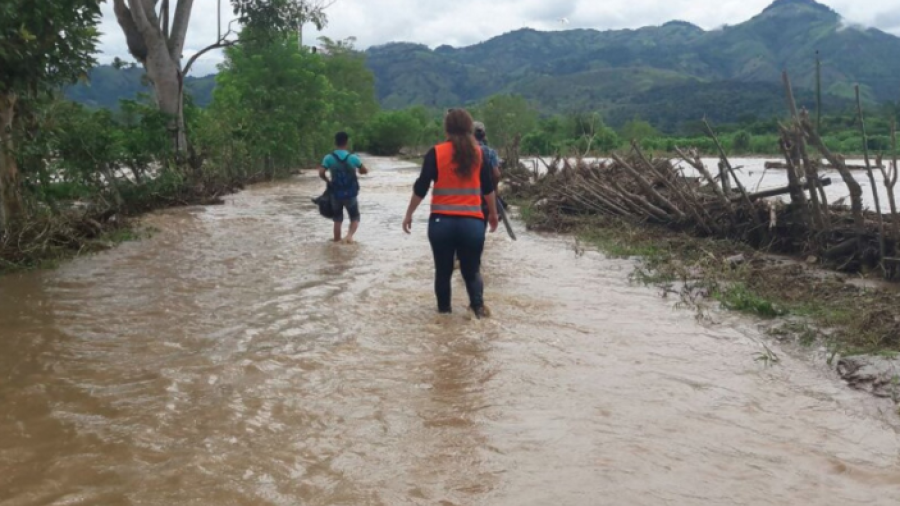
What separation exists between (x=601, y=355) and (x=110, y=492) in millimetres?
3557

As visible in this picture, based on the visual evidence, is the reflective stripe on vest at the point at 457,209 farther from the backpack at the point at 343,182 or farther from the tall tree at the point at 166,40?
the tall tree at the point at 166,40

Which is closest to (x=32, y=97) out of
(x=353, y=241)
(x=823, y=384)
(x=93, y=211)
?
(x=93, y=211)

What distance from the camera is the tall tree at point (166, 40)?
1678cm

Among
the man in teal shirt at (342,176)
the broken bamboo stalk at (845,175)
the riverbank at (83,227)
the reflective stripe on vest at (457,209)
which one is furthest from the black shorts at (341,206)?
the broken bamboo stalk at (845,175)

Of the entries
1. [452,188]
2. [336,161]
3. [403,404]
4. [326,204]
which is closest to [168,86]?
[326,204]

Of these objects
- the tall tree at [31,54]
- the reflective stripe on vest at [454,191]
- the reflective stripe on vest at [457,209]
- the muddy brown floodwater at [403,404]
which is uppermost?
the tall tree at [31,54]

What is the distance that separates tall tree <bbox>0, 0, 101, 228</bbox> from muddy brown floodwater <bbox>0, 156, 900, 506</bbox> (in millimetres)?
1521

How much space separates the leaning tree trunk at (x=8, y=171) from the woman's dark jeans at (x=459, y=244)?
538 centimetres

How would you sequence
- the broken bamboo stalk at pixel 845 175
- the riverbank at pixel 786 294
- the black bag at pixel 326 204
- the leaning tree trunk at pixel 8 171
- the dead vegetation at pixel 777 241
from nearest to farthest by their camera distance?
the riverbank at pixel 786 294 < the dead vegetation at pixel 777 241 < the broken bamboo stalk at pixel 845 175 < the leaning tree trunk at pixel 8 171 < the black bag at pixel 326 204

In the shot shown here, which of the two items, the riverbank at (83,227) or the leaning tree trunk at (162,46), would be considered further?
the leaning tree trunk at (162,46)

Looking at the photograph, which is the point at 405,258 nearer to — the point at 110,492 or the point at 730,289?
Result: the point at 730,289

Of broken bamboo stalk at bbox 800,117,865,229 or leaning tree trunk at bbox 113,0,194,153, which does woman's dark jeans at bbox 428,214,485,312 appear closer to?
broken bamboo stalk at bbox 800,117,865,229

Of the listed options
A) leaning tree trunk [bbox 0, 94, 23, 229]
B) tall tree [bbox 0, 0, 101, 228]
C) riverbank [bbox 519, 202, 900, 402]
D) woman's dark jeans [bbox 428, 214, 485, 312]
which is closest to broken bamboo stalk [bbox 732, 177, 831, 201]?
riverbank [bbox 519, 202, 900, 402]

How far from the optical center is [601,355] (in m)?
5.59
